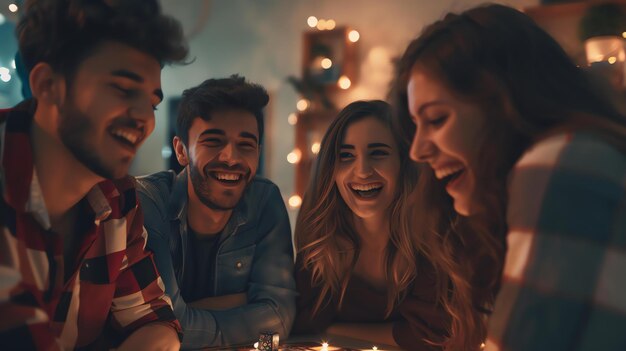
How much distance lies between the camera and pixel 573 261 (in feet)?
2.68

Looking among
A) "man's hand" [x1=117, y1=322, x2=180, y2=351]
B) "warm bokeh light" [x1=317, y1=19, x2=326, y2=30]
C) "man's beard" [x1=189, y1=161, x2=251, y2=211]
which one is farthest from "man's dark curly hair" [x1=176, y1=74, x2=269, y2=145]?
"warm bokeh light" [x1=317, y1=19, x2=326, y2=30]

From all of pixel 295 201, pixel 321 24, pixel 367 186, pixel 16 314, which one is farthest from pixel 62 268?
pixel 321 24

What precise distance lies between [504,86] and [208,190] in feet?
3.39

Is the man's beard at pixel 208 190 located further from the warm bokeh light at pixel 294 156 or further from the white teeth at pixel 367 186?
the warm bokeh light at pixel 294 156

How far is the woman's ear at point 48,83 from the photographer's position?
1031 mm

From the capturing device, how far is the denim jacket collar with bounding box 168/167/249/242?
183 centimetres

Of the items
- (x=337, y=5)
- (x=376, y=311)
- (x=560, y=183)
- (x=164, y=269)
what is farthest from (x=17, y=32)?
(x=337, y=5)

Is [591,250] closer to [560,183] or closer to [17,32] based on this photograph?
[560,183]

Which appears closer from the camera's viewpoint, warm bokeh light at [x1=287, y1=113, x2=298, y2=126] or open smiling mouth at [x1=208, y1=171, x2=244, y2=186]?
open smiling mouth at [x1=208, y1=171, x2=244, y2=186]

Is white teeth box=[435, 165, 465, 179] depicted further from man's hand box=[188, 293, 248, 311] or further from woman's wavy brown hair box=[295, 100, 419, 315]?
man's hand box=[188, 293, 248, 311]

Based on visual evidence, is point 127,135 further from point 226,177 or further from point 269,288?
point 269,288

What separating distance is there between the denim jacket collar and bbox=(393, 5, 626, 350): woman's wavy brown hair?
35.6 inches

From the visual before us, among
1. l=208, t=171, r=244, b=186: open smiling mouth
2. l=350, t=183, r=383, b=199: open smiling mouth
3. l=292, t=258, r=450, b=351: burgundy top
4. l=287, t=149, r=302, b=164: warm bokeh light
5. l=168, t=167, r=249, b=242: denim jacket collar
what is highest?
l=287, t=149, r=302, b=164: warm bokeh light

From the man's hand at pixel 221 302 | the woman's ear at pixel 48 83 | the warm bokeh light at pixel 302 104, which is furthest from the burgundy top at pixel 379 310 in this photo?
the warm bokeh light at pixel 302 104
